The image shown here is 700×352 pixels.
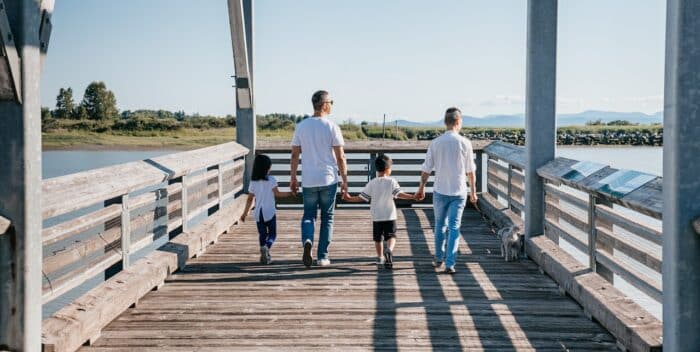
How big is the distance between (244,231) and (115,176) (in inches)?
153

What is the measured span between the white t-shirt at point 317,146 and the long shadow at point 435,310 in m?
1.11

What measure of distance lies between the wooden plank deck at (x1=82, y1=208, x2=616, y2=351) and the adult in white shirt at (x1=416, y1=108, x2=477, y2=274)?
33cm

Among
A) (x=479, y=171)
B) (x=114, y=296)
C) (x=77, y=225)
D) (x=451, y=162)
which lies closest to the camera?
(x=77, y=225)

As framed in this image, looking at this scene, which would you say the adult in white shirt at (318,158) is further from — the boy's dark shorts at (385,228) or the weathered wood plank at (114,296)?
the weathered wood plank at (114,296)

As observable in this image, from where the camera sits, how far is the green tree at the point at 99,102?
→ 180 feet

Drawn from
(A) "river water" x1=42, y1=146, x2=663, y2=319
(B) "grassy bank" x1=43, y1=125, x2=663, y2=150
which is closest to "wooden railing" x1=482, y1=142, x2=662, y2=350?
(A) "river water" x1=42, y1=146, x2=663, y2=319

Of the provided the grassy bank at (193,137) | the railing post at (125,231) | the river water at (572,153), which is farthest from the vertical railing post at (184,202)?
the grassy bank at (193,137)

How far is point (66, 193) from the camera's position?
4.30 meters

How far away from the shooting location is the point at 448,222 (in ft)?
21.5

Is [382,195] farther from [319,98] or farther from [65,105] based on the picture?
[65,105]

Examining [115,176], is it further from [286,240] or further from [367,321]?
[286,240]

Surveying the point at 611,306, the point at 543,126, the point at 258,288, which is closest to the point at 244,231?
the point at 258,288

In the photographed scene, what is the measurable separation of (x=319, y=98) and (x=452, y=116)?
3.52 feet

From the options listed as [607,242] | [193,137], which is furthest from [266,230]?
[193,137]
